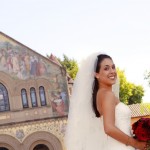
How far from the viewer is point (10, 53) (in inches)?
1079

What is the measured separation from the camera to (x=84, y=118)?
14.6 feet

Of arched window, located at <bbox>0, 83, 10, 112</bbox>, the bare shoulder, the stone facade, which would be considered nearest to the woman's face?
the bare shoulder

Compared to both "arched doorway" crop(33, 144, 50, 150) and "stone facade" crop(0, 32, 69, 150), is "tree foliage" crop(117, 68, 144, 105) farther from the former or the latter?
"arched doorway" crop(33, 144, 50, 150)

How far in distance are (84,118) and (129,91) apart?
5051 cm

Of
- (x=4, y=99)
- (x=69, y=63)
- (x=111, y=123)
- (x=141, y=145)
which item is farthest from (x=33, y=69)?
(x=69, y=63)

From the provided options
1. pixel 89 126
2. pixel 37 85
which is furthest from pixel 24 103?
pixel 89 126

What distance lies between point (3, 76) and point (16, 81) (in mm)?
854

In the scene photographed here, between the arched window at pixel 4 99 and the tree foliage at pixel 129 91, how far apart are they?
28689 millimetres

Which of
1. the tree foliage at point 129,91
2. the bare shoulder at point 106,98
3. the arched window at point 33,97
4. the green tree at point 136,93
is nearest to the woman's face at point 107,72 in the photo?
the bare shoulder at point 106,98

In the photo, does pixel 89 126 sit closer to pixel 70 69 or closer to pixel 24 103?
pixel 24 103

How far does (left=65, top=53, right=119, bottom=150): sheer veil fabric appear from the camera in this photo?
14.3 feet

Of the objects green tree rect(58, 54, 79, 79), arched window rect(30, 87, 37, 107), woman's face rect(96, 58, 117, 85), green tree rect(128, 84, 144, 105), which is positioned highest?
green tree rect(58, 54, 79, 79)

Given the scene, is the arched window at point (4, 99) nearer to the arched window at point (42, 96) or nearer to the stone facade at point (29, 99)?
the stone facade at point (29, 99)

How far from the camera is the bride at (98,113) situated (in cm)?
369
